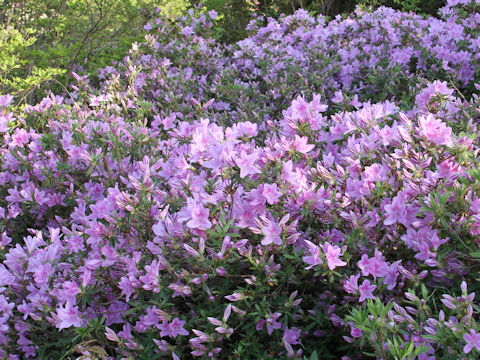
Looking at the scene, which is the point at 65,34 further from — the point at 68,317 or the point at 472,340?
the point at 472,340

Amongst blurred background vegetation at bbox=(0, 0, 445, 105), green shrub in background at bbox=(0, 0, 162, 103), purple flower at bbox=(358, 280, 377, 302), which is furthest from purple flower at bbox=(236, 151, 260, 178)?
green shrub in background at bbox=(0, 0, 162, 103)

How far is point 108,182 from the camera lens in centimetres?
282

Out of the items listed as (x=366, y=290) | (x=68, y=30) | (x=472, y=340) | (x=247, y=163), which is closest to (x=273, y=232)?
(x=247, y=163)

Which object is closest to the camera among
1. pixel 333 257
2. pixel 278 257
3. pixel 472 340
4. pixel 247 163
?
pixel 472 340

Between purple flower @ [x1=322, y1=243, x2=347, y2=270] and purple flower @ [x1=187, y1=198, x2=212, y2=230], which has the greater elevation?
purple flower @ [x1=187, y1=198, x2=212, y2=230]

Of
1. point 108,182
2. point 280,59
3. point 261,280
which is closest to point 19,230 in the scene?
point 108,182

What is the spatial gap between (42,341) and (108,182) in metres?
1.01

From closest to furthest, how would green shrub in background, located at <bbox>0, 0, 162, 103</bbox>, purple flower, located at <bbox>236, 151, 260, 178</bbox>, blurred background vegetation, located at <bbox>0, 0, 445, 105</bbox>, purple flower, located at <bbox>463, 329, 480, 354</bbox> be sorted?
purple flower, located at <bbox>463, 329, 480, 354</bbox>, purple flower, located at <bbox>236, 151, 260, 178</bbox>, blurred background vegetation, located at <bbox>0, 0, 445, 105</bbox>, green shrub in background, located at <bbox>0, 0, 162, 103</bbox>

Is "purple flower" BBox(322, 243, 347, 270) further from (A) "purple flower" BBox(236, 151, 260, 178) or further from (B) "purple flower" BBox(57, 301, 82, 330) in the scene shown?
(B) "purple flower" BBox(57, 301, 82, 330)

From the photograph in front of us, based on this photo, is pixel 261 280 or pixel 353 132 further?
pixel 353 132

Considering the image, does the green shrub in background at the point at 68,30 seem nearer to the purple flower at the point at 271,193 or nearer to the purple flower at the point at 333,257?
the purple flower at the point at 271,193

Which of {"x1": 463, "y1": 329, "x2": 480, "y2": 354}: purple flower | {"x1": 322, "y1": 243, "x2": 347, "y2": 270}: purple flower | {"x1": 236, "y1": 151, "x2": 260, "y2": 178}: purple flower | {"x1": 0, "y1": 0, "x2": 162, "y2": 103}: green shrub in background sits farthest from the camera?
{"x1": 0, "y1": 0, "x2": 162, "y2": 103}: green shrub in background

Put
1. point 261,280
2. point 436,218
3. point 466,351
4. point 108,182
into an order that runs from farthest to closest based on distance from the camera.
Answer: point 108,182 → point 261,280 → point 436,218 → point 466,351

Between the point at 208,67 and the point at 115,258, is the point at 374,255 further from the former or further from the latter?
the point at 208,67
